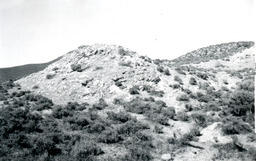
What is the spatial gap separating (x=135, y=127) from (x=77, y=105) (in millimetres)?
6846

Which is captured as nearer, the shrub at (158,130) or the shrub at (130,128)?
the shrub at (130,128)

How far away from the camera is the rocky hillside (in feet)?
42.0

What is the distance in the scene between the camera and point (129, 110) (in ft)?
65.2

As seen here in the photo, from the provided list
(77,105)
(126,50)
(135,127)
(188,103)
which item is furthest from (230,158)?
(126,50)

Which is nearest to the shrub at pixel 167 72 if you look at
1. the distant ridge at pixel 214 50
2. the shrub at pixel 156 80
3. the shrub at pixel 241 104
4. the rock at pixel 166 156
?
the shrub at pixel 156 80

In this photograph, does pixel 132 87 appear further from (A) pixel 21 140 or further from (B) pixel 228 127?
(A) pixel 21 140

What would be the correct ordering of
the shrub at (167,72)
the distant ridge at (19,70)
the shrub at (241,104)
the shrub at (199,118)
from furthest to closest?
the distant ridge at (19,70), the shrub at (167,72), the shrub at (241,104), the shrub at (199,118)

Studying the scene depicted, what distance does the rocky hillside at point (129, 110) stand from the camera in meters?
12.8

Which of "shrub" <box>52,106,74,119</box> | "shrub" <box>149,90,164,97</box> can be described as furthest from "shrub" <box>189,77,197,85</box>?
"shrub" <box>52,106,74,119</box>

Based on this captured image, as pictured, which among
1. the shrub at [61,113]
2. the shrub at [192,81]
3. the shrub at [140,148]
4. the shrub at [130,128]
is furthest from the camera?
the shrub at [192,81]

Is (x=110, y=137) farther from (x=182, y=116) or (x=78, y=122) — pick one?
(x=182, y=116)

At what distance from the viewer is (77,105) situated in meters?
20.8

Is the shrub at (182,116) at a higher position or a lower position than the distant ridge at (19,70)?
lower

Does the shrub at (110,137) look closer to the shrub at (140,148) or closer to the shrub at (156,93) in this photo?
the shrub at (140,148)
